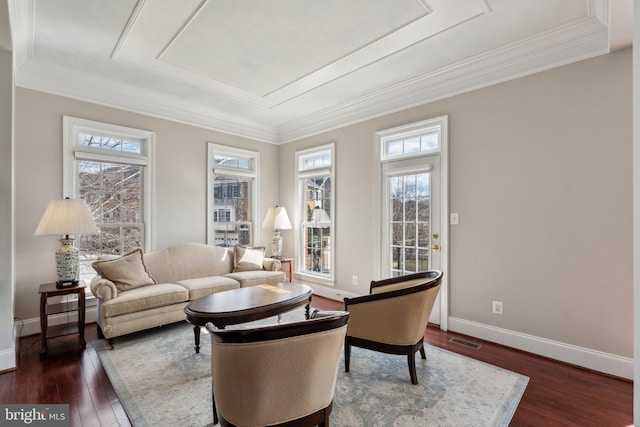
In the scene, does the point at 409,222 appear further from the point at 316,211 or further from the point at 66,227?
the point at 66,227

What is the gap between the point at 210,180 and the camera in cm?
474

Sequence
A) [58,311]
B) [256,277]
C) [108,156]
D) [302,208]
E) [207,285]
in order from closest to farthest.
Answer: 1. [58,311]
2. [207,285]
3. [108,156]
4. [256,277]
5. [302,208]

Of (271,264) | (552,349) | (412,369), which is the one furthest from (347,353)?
(271,264)

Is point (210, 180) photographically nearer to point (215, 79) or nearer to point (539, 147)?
point (215, 79)

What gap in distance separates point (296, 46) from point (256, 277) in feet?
9.19

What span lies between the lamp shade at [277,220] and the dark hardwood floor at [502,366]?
2698 mm

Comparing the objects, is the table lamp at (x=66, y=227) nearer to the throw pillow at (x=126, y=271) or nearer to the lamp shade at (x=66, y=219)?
the lamp shade at (x=66, y=219)

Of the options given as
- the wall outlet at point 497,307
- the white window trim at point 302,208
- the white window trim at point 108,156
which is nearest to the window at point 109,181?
the white window trim at point 108,156

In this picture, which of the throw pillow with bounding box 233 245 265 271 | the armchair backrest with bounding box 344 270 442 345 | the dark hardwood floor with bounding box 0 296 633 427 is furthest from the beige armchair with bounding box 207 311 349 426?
the throw pillow with bounding box 233 245 265 271

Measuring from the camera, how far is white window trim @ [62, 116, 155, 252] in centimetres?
354

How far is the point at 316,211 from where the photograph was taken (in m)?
5.16

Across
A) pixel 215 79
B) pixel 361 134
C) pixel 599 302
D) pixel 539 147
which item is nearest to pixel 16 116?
pixel 215 79

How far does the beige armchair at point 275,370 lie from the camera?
1.42 meters

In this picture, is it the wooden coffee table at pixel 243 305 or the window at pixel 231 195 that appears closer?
the wooden coffee table at pixel 243 305
